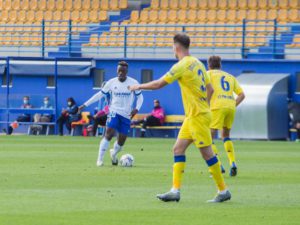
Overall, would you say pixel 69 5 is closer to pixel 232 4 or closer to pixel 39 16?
pixel 39 16

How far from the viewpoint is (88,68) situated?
41.0 meters

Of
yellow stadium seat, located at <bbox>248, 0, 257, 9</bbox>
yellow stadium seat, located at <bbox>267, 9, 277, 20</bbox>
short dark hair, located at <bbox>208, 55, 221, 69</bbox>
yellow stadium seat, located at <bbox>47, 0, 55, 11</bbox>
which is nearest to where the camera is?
short dark hair, located at <bbox>208, 55, 221, 69</bbox>

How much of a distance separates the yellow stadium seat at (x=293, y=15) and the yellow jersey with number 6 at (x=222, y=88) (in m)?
22.4

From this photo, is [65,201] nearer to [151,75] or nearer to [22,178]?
[22,178]

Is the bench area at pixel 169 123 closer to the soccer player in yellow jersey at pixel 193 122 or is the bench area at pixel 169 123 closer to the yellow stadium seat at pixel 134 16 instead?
the yellow stadium seat at pixel 134 16

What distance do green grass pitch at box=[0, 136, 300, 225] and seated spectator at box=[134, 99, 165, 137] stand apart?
1273 cm

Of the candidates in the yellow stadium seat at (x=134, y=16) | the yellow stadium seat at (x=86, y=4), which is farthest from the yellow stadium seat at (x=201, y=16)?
the yellow stadium seat at (x=86, y=4)

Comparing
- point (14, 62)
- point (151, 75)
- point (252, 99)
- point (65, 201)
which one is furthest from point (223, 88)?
point (14, 62)

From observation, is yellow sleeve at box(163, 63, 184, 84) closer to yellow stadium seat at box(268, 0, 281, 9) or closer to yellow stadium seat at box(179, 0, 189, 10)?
yellow stadium seat at box(268, 0, 281, 9)

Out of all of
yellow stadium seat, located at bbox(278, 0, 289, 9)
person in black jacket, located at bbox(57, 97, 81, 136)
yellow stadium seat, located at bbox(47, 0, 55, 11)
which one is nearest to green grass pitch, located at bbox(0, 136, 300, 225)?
person in black jacket, located at bbox(57, 97, 81, 136)

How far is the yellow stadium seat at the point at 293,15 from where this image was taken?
40625 mm

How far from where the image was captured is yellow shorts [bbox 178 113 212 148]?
13.9 m

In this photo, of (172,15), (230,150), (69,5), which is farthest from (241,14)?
(230,150)

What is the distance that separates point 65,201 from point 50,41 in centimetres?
3008
